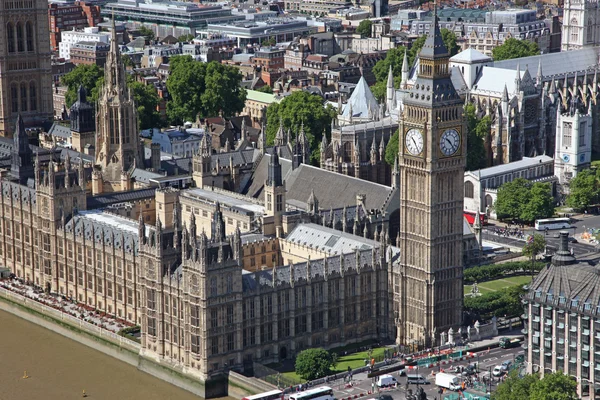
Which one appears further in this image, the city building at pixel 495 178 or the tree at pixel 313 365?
the city building at pixel 495 178

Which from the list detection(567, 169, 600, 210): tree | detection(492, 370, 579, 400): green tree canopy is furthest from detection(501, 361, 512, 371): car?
detection(567, 169, 600, 210): tree

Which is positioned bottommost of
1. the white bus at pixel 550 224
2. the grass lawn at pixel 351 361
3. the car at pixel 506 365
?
the grass lawn at pixel 351 361

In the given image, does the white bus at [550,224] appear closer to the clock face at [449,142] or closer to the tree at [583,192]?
the tree at [583,192]

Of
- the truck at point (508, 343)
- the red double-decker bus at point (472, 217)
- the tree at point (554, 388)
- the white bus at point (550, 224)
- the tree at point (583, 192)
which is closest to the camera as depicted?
the tree at point (554, 388)

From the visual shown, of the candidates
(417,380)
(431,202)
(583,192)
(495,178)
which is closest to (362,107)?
(495,178)

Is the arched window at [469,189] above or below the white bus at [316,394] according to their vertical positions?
above

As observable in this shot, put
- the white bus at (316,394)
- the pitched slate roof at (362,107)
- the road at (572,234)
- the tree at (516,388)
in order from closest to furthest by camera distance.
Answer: the tree at (516,388) < the white bus at (316,394) < the road at (572,234) < the pitched slate roof at (362,107)

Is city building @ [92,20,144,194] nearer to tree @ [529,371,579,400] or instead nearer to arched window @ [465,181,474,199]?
arched window @ [465,181,474,199]

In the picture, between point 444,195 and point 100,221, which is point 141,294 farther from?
point 444,195

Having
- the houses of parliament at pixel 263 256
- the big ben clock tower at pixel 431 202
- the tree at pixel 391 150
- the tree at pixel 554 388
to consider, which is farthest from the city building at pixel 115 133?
the tree at pixel 554 388
